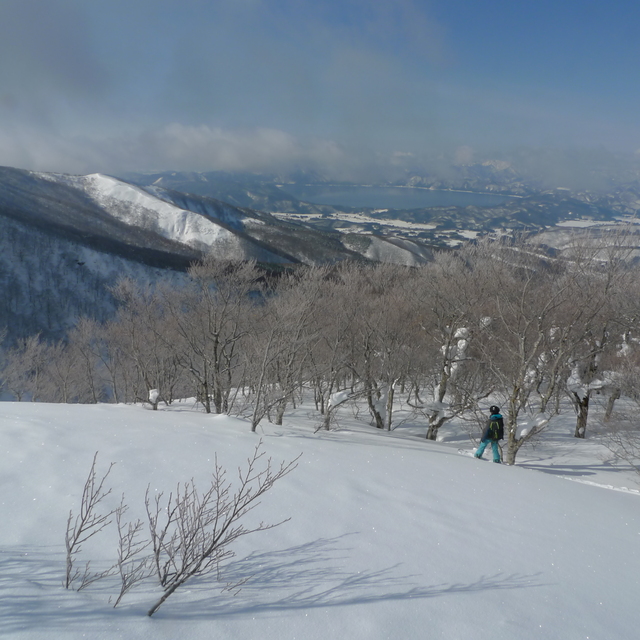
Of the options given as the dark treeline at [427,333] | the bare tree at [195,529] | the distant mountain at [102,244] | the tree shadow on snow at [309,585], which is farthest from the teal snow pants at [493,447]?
the distant mountain at [102,244]

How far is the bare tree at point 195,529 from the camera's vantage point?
3.41 meters

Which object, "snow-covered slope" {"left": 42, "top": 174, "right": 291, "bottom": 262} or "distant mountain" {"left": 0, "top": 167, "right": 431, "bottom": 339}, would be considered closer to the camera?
"distant mountain" {"left": 0, "top": 167, "right": 431, "bottom": 339}

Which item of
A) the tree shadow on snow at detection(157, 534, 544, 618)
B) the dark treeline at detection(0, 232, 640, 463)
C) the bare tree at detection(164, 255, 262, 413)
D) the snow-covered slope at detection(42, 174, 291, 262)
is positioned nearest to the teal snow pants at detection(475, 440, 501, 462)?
the dark treeline at detection(0, 232, 640, 463)

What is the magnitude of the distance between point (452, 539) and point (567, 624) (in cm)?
160

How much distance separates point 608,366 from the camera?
19031 mm

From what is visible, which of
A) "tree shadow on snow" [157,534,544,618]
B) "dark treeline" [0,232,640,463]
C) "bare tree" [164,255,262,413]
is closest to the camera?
"tree shadow on snow" [157,534,544,618]

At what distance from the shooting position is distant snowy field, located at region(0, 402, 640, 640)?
11.6 feet

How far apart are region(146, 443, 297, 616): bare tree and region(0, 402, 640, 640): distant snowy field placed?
0.67ft

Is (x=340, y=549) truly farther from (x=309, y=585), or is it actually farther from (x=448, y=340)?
(x=448, y=340)

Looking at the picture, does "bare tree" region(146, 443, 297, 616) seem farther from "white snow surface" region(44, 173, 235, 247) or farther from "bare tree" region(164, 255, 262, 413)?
"white snow surface" region(44, 173, 235, 247)

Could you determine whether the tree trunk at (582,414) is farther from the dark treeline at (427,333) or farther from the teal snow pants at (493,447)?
the teal snow pants at (493,447)

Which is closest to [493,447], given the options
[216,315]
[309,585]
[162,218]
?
[309,585]

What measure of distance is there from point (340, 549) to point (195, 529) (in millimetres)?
2235

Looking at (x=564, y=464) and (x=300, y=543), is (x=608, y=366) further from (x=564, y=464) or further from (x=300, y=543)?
(x=300, y=543)
